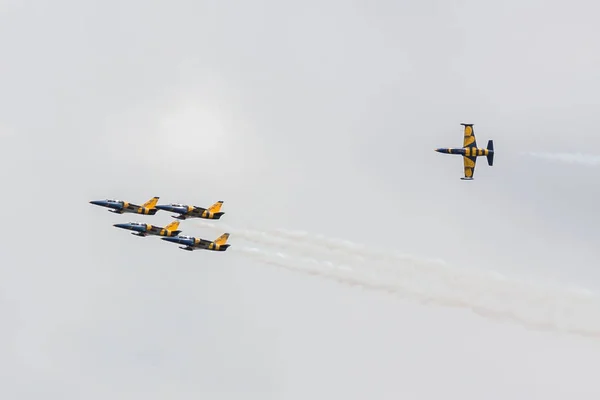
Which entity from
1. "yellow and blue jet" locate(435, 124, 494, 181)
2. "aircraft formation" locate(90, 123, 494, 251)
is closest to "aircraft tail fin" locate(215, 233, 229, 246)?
"aircraft formation" locate(90, 123, 494, 251)

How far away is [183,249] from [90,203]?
12755 millimetres

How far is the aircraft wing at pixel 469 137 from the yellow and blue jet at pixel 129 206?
4033cm

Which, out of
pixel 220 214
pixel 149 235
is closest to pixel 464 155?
pixel 220 214

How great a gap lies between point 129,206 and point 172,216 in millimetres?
5453

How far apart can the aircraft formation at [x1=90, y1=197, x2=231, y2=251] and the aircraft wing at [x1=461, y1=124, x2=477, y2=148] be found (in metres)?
32.6

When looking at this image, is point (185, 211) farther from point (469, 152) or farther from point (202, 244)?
point (469, 152)

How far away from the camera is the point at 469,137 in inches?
4269

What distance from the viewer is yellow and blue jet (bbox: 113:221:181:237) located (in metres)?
103

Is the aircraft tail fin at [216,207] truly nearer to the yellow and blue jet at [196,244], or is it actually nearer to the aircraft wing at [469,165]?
the yellow and blue jet at [196,244]

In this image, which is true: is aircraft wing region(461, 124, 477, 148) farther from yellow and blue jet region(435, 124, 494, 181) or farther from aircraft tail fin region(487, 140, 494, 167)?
aircraft tail fin region(487, 140, 494, 167)

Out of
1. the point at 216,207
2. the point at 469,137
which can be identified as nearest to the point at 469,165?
the point at 469,137

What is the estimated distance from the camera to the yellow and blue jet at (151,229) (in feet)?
337

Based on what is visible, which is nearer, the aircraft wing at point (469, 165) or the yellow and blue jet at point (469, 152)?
the yellow and blue jet at point (469, 152)

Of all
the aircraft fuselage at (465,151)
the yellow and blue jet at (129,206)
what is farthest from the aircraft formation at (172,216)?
the aircraft fuselage at (465,151)
